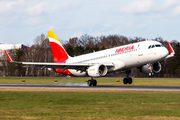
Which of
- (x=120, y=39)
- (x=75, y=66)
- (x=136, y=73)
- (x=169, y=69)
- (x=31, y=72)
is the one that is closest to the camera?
(x=75, y=66)

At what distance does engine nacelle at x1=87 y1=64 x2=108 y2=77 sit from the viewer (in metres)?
39.6

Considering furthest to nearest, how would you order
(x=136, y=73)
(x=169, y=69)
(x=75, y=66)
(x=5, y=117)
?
(x=169, y=69)
(x=136, y=73)
(x=75, y=66)
(x=5, y=117)

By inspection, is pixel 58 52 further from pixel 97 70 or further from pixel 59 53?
pixel 97 70

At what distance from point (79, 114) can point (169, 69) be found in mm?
106239

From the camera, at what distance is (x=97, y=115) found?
15.4 meters

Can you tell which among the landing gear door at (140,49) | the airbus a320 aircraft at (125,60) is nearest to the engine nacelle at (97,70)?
the airbus a320 aircraft at (125,60)

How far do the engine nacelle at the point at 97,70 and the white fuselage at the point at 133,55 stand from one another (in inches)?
57.6

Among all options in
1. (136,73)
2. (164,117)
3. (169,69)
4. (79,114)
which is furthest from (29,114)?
(169,69)

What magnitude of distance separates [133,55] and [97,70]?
4863mm

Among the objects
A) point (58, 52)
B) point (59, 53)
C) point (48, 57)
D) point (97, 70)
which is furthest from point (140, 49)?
point (48, 57)

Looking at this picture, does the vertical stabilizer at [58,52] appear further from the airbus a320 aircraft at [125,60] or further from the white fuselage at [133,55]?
the white fuselage at [133,55]

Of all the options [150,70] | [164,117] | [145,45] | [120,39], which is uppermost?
[120,39]

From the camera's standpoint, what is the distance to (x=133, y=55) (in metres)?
39.6

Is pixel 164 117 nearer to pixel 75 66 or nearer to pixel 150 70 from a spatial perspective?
pixel 150 70
